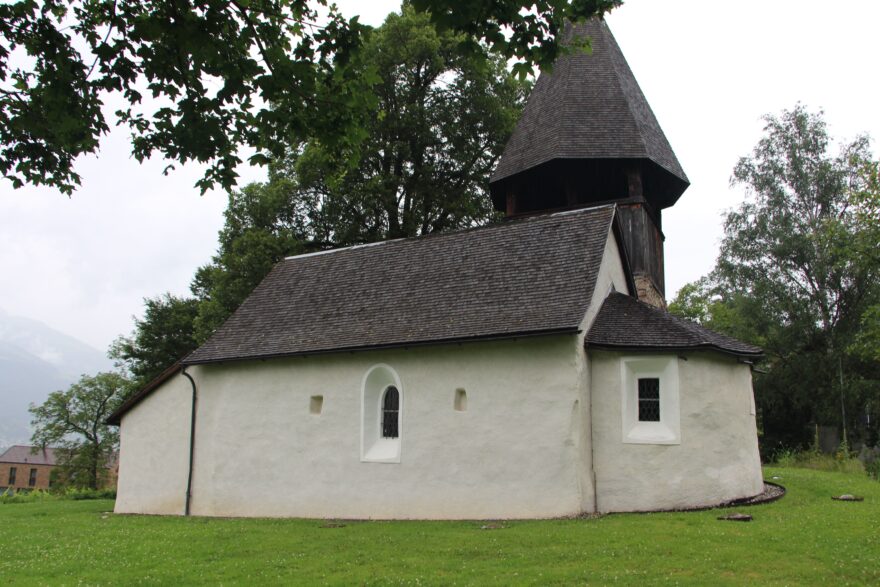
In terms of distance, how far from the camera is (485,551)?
31.7ft

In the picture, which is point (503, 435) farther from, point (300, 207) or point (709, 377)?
point (300, 207)

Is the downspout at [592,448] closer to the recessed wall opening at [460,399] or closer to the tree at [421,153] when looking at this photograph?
A: the recessed wall opening at [460,399]

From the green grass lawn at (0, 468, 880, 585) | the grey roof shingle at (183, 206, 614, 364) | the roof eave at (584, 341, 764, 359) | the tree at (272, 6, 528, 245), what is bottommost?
the green grass lawn at (0, 468, 880, 585)

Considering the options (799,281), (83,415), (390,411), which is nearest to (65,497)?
(390,411)

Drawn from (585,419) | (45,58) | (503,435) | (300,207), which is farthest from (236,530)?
(300,207)

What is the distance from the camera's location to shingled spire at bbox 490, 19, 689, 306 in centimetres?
1984

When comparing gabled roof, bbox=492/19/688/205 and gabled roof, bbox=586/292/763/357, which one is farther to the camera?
gabled roof, bbox=492/19/688/205

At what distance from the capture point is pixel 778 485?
1559 centimetres

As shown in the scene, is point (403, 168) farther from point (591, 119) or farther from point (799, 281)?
point (799, 281)

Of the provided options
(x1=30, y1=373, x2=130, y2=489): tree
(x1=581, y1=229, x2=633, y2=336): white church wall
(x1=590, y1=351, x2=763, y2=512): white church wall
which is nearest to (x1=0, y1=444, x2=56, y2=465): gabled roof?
(x1=30, y1=373, x2=130, y2=489): tree

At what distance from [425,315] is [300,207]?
16929 mm

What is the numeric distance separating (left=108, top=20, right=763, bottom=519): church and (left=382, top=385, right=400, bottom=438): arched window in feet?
0.12

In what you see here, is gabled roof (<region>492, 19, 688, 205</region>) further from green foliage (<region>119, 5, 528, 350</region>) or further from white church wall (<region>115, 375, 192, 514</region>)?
white church wall (<region>115, 375, 192, 514</region>)

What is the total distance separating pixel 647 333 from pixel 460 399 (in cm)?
383
